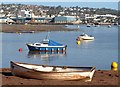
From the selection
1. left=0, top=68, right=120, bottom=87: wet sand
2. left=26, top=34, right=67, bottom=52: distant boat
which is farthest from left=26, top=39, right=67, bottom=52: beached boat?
left=0, top=68, right=120, bottom=87: wet sand

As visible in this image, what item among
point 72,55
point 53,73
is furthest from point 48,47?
point 53,73

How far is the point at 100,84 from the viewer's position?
20.6 m

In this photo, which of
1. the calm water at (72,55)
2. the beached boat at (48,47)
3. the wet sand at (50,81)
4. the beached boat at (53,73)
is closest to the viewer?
the wet sand at (50,81)

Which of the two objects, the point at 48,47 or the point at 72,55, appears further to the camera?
the point at 48,47

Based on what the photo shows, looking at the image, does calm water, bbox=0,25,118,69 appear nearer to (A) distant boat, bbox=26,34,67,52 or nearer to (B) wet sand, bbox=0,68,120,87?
(A) distant boat, bbox=26,34,67,52

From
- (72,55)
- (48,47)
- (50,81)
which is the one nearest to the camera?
(50,81)

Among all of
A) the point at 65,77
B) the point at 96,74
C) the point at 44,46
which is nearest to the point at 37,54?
the point at 44,46

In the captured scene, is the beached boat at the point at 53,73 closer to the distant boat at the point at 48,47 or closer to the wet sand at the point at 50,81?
the wet sand at the point at 50,81

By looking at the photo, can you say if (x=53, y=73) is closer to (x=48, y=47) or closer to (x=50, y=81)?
(x=50, y=81)

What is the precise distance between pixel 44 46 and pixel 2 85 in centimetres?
3238

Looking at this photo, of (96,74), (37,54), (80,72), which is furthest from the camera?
(37,54)

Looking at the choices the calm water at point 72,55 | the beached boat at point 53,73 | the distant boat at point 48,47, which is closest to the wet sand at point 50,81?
the beached boat at point 53,73

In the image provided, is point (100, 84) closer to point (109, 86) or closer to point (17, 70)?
point (109, 86)

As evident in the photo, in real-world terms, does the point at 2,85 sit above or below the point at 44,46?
above
